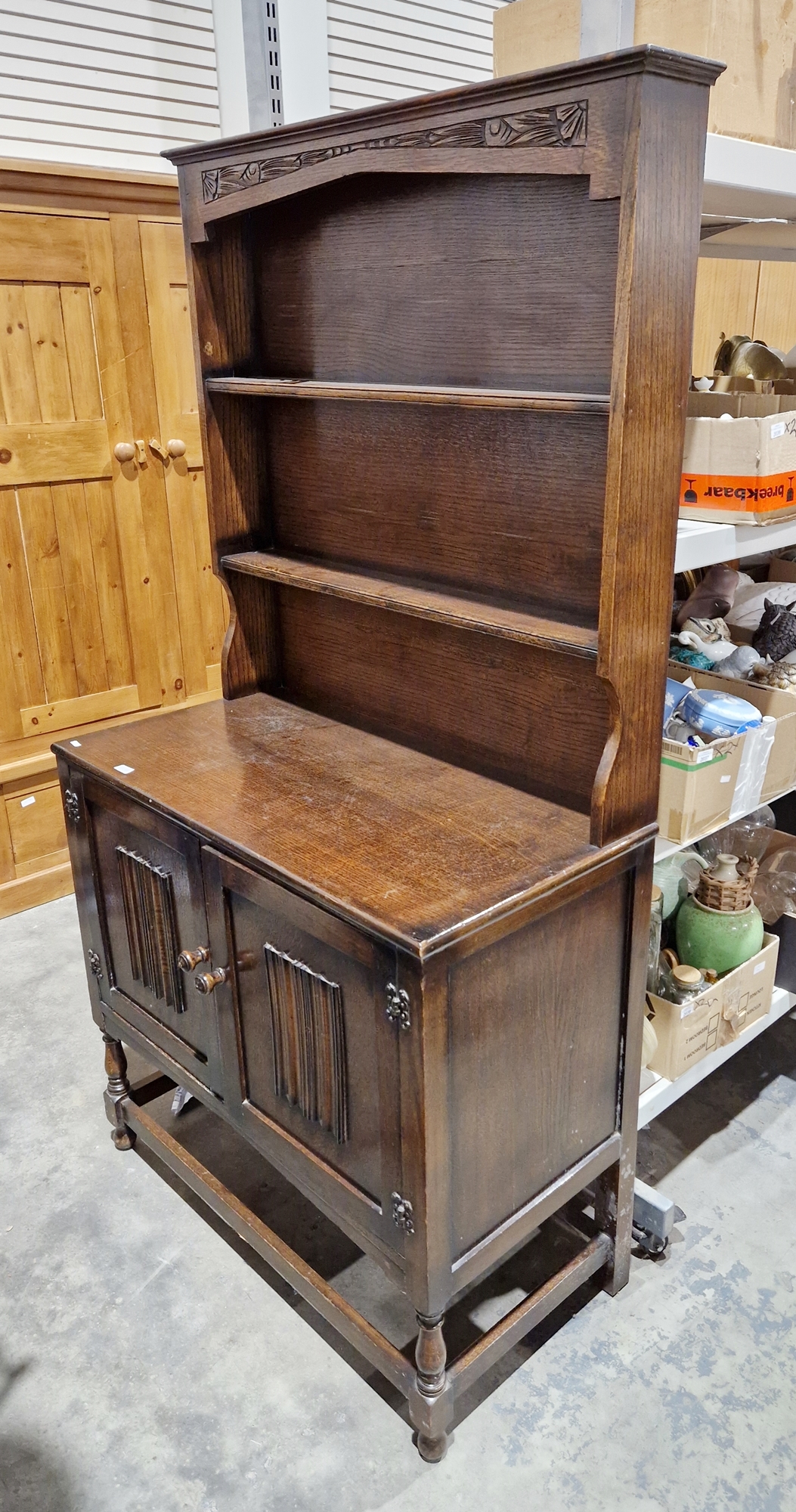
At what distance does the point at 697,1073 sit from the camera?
1.96 metres

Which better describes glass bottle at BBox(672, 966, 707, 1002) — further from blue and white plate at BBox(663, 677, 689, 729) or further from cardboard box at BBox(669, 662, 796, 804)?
blue and white plate at BBox(663, 677, 689, 729)

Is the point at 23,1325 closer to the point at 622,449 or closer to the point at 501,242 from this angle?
the point at 622,449

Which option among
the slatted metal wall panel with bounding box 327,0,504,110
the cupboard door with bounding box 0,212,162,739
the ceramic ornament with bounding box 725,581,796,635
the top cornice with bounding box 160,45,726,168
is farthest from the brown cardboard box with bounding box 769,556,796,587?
the slatted metal wall panel with bounding box 327,0,504,110

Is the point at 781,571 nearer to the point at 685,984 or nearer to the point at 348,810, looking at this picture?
the point at 685,984

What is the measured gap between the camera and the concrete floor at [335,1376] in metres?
1.49

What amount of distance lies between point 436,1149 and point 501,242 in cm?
119

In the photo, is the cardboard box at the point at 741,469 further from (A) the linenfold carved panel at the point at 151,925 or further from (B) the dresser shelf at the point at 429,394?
(A) the linenfold carved panel at the point at 151,925

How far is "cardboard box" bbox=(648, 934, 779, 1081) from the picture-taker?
72.4 inches

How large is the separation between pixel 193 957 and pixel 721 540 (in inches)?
40.1

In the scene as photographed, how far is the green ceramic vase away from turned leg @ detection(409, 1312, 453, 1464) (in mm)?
811

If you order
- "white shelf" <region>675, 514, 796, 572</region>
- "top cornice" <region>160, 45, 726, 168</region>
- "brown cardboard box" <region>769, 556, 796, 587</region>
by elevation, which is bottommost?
"brown cardboard box" <region>769, 556, 796, 587</region>

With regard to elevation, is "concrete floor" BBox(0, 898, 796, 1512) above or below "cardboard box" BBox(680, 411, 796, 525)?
below

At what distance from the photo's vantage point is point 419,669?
5.92 ft

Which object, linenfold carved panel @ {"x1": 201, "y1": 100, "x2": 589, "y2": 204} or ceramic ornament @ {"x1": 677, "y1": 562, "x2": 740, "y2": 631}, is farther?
ceramic ornament @ {"x1": 677, "y1": 562, "x2": 740, "y2": 631}
